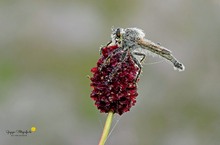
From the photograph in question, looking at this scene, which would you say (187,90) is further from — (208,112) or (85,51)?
(85,51)

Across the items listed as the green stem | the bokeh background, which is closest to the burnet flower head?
the green stem

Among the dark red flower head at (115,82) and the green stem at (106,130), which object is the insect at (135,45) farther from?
the green stem at (106,130)

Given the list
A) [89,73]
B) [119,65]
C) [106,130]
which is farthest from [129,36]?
[89,73]

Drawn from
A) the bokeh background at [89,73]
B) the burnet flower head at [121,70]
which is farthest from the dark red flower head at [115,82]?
the bokeh background at [89,73]

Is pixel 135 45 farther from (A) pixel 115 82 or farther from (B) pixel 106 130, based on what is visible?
(B) pixel 106 130

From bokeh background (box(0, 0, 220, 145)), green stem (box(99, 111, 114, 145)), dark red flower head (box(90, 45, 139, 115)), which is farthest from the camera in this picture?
bokeh background (box(0, 0, 220, 145))

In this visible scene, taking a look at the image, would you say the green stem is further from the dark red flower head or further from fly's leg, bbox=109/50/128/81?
fly's leg, bbox=109/50/128/81

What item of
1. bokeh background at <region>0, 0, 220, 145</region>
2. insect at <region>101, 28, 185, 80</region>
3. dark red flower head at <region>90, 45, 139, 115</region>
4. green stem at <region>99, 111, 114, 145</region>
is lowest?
green stem at <region>99, 111, 114, 145</region>
